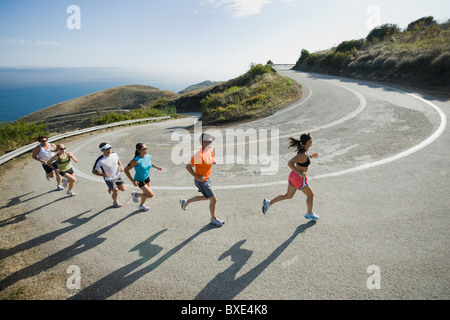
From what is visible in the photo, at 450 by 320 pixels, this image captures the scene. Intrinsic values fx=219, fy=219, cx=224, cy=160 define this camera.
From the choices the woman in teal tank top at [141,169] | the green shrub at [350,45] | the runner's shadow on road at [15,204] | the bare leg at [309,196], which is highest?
the green shrub at [350,45]

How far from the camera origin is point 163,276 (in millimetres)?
3729

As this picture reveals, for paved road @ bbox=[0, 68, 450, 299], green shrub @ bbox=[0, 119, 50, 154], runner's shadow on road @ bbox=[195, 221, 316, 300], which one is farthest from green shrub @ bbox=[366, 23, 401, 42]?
green shrub @ bbox=[0, 119, 50, 154]

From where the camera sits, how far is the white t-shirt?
563cm

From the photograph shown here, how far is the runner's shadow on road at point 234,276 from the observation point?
11.0 ft

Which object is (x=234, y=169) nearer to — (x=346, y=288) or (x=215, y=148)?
(x=215, y=148)

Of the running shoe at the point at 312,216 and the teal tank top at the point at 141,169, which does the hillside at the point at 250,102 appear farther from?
the running shoe at the point at 312,216

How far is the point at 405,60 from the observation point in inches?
773

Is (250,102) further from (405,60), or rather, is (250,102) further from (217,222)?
(405,60)

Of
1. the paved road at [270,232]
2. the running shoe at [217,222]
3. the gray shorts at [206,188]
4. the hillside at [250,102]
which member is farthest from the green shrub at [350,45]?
the running shoe at [217,222]

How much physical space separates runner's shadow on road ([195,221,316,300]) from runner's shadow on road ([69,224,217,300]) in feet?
3.30

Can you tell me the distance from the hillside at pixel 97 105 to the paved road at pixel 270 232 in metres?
86.9

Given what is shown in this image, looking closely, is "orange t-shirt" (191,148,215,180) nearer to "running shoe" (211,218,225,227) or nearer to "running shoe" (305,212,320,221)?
"running shoe" (211,218,225,227)

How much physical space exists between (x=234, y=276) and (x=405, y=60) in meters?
25.1
